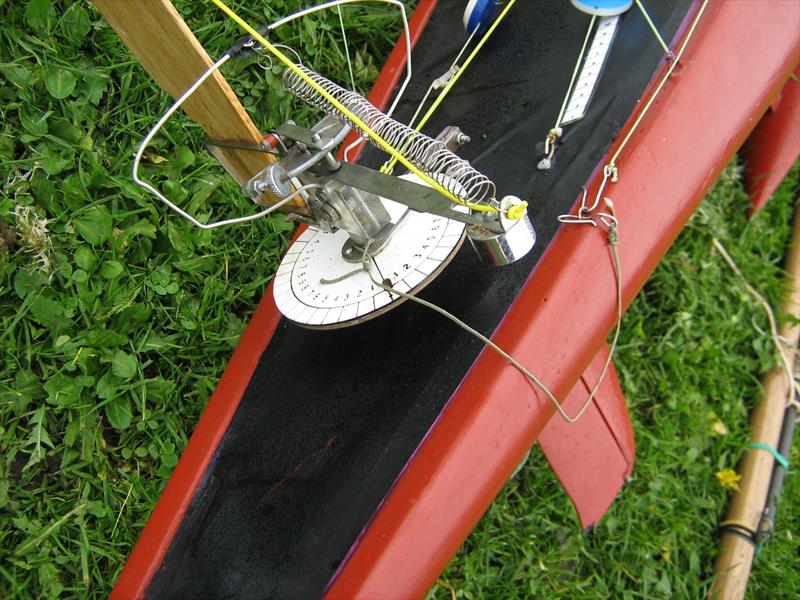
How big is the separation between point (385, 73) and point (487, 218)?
2.93 ft

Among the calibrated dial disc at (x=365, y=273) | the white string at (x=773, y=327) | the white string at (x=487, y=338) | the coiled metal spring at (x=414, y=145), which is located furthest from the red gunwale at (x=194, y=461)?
the white string at (x=773, y=327)

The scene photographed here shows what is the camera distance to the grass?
1757 millimetres

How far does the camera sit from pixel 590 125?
5.73 feet

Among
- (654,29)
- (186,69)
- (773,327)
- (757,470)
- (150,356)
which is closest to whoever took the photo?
(186,69)

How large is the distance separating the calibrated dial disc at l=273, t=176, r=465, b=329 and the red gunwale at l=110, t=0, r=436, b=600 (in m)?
0.18

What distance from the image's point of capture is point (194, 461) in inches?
62.9

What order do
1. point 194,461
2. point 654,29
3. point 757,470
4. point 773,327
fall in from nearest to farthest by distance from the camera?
point 194,461 < point 654,29 < point 757,470 < point 773,327

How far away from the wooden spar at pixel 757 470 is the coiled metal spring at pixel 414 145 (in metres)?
1.33

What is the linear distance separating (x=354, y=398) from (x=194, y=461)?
358mm

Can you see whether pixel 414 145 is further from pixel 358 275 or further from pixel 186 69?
pixel 186 69

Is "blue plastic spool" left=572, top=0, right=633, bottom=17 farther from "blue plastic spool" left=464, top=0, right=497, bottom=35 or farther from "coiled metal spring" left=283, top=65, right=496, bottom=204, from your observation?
"coiled metal spring" left=283, top=65, right=496, bottom=204

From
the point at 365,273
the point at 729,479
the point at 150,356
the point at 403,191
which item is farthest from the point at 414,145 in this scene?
the point at 729,479

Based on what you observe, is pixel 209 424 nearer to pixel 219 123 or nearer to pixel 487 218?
pixel 219 123

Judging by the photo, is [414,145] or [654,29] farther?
[654,29]
